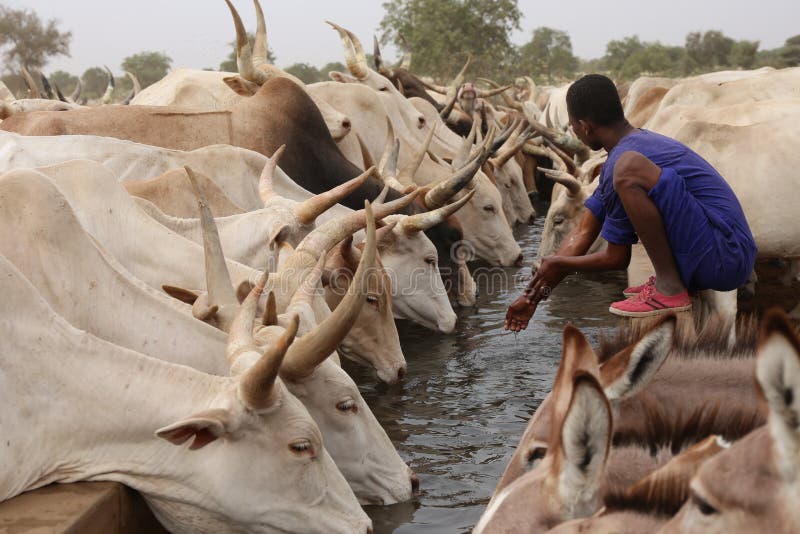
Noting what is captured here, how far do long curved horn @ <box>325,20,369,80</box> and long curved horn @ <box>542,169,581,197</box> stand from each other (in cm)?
344

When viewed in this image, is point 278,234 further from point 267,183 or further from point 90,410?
point 90,410

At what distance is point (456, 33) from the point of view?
29.1 m

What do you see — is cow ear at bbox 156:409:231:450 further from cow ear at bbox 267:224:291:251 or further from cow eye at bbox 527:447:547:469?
cow ear at bbox 267:224:291:251

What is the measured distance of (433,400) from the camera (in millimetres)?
5781

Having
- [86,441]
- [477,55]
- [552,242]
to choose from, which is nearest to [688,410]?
[86,441]

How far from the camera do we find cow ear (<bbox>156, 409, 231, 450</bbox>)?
2.99 meters

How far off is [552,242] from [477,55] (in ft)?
67.6

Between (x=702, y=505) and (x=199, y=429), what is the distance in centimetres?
173

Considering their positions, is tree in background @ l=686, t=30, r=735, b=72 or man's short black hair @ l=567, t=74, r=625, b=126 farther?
tree in background @ l=686, t=30, r=735, b=72

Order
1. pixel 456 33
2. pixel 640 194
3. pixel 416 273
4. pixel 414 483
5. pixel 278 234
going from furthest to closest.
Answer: pixel 456 33 → pixel 416 273 → pixel 278 234 → pixel 640 194 → pixel 414 483

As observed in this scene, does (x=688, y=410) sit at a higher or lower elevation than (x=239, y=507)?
higher

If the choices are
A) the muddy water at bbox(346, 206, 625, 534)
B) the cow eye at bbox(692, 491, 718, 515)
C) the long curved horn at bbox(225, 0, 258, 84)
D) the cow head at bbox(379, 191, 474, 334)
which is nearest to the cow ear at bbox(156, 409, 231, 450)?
the muddy water at bbox(346, 206, 625, 534)

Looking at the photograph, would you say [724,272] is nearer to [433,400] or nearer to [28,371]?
[433,400]

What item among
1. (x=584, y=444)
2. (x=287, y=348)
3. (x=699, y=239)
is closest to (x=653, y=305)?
(x=699, y=239)
